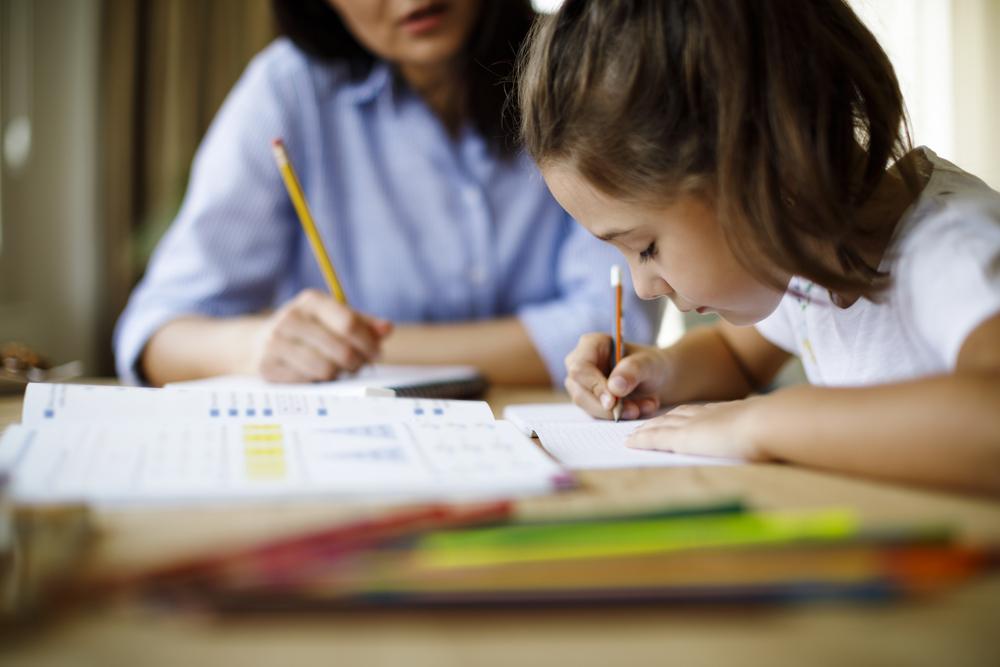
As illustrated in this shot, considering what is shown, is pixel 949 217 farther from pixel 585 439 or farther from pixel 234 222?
pixel 234 222

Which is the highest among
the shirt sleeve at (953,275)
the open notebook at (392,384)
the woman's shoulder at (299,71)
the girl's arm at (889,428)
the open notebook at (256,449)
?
the woman's shoulder at (299,71)

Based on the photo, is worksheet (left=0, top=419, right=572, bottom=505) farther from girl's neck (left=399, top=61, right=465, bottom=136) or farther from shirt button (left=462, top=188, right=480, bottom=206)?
girl's neck (left=399, top=61, right=465, bottom=136)

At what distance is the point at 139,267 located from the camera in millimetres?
2557

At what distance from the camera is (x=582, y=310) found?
4.09 feet

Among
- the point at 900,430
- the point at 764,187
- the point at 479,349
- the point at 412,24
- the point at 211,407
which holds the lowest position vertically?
the point at 479,349

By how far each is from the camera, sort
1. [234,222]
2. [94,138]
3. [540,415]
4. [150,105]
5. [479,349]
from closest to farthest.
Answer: [540,415] → [479,349] → [234,222] → [94,138] → [150,105]

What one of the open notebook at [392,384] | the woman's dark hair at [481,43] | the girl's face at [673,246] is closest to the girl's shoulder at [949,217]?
the girl's face at [673,246]

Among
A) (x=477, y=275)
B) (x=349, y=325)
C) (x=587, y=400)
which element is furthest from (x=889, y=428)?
(x=477, y=275)

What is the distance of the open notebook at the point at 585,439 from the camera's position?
620 millimetres

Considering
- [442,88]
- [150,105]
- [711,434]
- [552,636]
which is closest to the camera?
[552,636]

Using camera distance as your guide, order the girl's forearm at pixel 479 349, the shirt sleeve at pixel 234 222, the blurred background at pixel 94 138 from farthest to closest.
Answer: the blurred background at pixel 94 138 → the shirt sleeve at pixel 234 222 → the girl's forearm at pixel 479 349

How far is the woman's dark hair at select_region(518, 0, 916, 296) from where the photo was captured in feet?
2.23

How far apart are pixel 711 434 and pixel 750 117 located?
0.25 m

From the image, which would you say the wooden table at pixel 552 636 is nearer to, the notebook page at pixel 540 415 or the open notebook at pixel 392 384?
the notebook page at pixel 540 415
